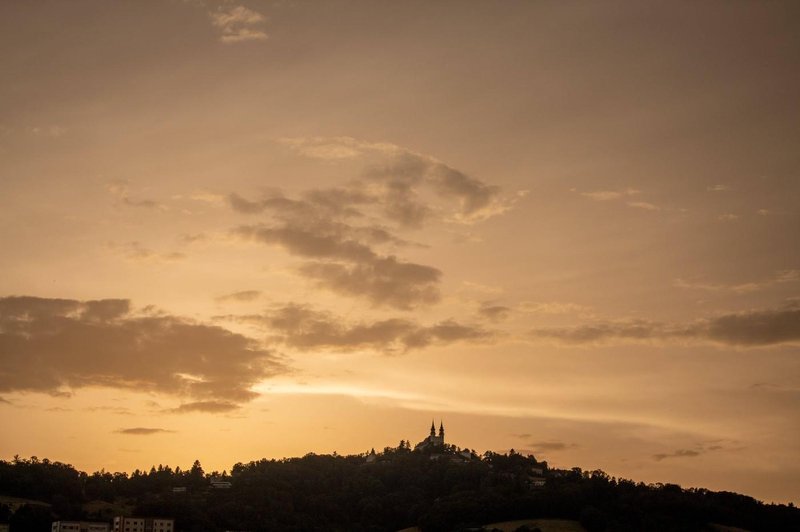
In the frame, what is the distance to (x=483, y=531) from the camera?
7805 inches

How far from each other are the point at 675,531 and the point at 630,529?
27.4ft

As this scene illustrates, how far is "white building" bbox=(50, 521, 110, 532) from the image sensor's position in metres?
191

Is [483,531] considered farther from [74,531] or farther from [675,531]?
[74,531]

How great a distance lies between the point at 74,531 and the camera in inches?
7633

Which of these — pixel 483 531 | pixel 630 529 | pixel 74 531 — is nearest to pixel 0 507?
pixel 74 531

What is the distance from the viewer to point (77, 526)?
195 m

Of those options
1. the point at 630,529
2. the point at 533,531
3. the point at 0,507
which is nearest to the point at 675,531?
the point at 630,529

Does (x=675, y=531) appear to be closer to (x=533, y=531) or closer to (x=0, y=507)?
(x=533, y=531)

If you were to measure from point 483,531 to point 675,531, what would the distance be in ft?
119

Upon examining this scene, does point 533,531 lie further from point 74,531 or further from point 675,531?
point 74,531

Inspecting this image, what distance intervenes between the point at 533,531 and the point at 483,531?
9.69 meters

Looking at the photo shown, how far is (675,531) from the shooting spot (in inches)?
7766

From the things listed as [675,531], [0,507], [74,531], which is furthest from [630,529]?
[0,507]

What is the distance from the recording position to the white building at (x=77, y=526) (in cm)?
19138
